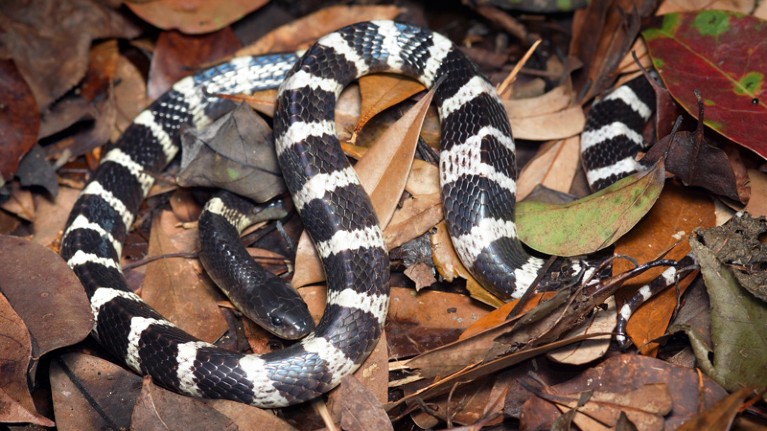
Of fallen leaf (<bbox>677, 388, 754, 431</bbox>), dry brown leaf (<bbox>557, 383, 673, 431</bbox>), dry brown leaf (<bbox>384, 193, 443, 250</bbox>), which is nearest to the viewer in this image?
fallen leaf (<bbox>677, 388, 754, 431</bbox>)

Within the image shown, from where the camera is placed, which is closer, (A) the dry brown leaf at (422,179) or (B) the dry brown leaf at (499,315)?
(B) the dry brown leaf at (499,315)

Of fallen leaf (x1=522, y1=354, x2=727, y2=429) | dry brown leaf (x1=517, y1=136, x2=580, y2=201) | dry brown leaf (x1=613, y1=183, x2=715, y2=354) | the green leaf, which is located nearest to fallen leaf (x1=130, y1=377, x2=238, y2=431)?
fallen leaf (x1=522, y1=354, x2=727, y2=429)

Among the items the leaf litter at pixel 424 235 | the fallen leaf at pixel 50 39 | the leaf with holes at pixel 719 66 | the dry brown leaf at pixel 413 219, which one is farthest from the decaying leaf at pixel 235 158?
the leaf with holes at pixel 719 66

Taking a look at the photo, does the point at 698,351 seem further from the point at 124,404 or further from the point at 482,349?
the point at 124,404

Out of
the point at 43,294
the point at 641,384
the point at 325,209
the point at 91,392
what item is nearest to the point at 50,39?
the point at 43,294

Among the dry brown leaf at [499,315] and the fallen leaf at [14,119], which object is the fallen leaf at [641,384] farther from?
the fallen leaf at [14,119]

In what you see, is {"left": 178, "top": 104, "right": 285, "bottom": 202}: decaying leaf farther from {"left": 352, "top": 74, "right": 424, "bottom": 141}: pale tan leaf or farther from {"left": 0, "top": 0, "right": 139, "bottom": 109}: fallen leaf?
{"left": 0, "top": 0, "right": 139, "bottom": 109}: fallen leaf
